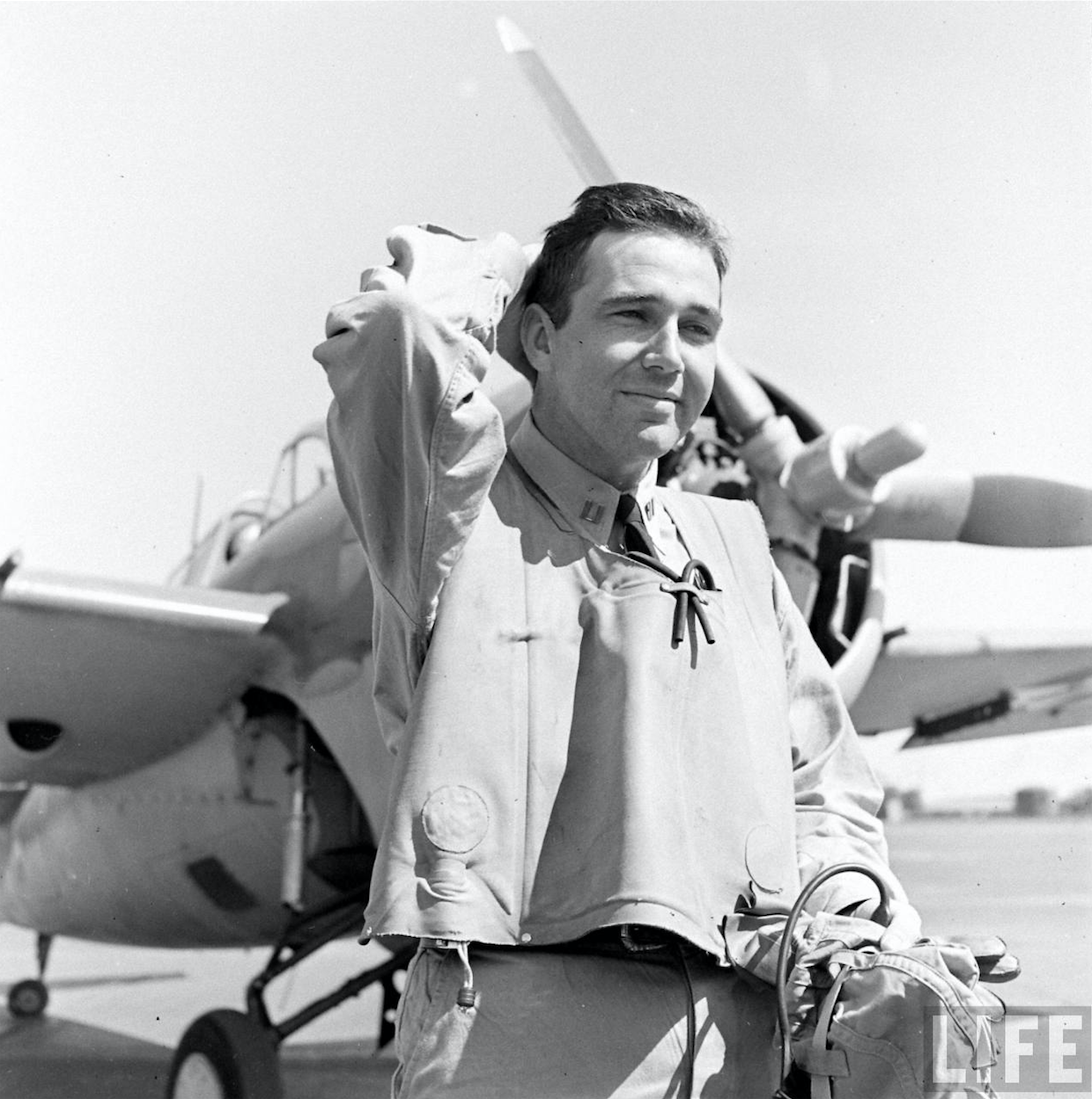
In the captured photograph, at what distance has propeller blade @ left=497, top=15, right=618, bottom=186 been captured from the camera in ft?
15.9

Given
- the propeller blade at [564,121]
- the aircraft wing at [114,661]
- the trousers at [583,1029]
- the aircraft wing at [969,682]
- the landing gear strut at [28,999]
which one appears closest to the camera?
the trousers at [583,1029]

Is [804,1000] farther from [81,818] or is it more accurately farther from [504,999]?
[81,818]

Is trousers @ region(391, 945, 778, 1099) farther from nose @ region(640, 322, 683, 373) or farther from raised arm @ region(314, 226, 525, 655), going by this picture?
nose @ region(640, 322, 683, 373)

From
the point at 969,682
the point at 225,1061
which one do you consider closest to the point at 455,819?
the point at 225,1061

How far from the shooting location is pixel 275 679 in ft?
17.4

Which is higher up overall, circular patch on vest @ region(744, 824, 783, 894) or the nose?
the nose

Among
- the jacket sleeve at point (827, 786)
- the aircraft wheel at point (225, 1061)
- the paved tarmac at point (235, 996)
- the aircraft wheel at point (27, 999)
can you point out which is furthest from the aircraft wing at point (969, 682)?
the aircraft wheel at point (27, 999)

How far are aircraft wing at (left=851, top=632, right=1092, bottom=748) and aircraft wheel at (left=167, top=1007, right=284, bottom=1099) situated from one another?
288 cm

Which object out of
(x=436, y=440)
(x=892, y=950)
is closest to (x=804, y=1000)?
(x=892, y=950)

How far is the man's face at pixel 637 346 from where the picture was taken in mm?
1367

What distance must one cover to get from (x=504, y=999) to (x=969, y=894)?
18559mm

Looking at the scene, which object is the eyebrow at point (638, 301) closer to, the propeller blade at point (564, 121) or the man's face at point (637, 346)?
the man's face at point (637, 346)

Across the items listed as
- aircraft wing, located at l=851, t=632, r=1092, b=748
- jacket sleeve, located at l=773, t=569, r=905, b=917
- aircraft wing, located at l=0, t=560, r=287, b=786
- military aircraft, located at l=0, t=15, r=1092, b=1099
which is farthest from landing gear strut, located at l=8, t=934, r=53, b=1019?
jacket sleeve, located at l=773, t=569, r=905, b=917

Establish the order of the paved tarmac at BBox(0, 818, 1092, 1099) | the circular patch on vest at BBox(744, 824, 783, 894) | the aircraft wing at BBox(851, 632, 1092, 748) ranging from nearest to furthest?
the circular patch on vest at BBox(744, 824, 783, 894) < the aircraft wing at BBox(851, 632, 1092, 748) < the paved tarmac at BBox(0, 818, 1092, 1099)
